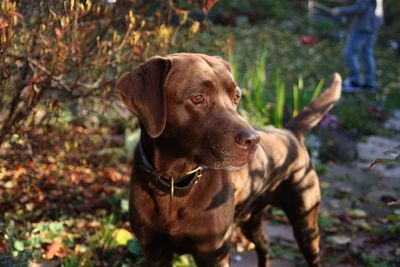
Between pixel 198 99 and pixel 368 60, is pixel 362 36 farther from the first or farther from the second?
pixel 198 99

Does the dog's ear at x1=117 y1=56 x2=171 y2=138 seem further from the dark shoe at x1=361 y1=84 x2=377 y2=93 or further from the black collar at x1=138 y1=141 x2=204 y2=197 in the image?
the dark shoe at x1=361 y1=84 x2=377 y2=93

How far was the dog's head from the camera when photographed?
234 cm

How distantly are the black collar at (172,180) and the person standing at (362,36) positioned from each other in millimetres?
6992

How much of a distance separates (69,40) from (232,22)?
453 inches

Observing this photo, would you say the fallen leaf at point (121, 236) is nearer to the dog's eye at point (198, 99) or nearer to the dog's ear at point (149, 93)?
the dog's ear at point (149, 93)

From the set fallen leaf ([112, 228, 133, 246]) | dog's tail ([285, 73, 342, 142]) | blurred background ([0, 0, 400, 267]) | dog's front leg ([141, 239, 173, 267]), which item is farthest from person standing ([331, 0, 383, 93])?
dog's front leg ([141, 239, 173, 267])

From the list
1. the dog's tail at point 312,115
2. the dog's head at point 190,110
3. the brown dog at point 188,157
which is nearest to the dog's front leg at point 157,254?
the brown dog at point 188,157

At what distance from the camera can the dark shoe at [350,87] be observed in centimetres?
902

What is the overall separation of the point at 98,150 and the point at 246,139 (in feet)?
10.3

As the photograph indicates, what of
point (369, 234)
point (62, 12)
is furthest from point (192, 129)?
point (369, 234)

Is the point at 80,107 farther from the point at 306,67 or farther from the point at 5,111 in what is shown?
the point at 306,67

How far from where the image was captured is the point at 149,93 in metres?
2.42

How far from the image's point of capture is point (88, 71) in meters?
3.76

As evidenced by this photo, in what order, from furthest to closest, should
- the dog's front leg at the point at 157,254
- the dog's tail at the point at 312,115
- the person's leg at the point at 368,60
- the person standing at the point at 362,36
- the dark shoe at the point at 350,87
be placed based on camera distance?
1. the person's leg at the point at 368,60
2. the dark shoe at the point at 350,87
3. the person standing at the point at 362,36
4. the dog's tail at the point at 312,115
5. the dog's front leg at the point at 157,254
